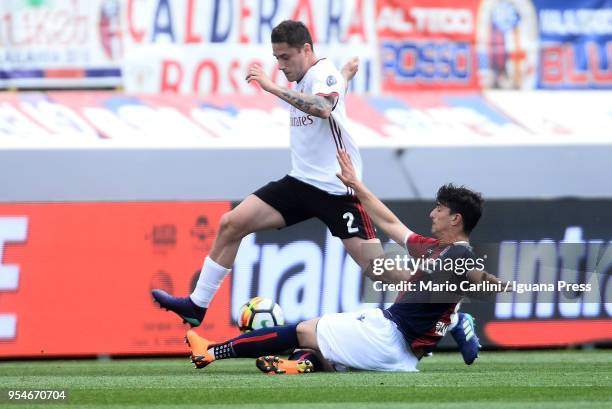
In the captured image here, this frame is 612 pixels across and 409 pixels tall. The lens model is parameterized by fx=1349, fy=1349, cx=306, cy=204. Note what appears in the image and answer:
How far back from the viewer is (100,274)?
11852mm

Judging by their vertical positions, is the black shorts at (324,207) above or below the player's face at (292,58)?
below

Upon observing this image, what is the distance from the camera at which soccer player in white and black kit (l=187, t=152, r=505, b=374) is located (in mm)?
8242

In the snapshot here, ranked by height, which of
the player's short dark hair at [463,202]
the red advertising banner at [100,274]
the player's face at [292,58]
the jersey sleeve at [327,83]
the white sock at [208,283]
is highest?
the player's face at [292,58]

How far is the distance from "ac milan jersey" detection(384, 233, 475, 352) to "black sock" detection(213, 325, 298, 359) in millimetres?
669

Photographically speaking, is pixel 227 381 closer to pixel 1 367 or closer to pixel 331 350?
pixel 331 350

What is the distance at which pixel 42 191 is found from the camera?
1612 centimetres

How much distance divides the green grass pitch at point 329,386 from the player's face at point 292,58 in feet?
6.77

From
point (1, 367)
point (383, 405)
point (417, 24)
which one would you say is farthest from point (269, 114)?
point (383, 405)

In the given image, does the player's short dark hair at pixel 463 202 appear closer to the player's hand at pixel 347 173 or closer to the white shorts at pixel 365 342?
the player's hand at pixel 347 173

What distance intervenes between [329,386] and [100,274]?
4.37 metres

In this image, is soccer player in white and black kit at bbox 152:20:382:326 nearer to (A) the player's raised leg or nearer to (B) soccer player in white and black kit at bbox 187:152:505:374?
(A) the player's raised leg

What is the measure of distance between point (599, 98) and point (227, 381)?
9.73 metres

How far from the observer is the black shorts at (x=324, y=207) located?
920cm

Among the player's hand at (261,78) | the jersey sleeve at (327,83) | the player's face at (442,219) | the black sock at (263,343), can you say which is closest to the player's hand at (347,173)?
the player's face at (442,219)
